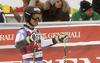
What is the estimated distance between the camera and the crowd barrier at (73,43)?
192 inches

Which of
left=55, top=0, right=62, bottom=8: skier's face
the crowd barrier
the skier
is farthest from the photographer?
left=55, top=0, right=62, bottom=8: skier's face

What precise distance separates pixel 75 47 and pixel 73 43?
0.29 feet

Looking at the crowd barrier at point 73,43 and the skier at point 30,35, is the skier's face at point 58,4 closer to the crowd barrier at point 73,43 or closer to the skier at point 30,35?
the crowd barrier at point 73,43

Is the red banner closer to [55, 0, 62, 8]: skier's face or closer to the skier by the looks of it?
[55, 0, 62, 8]: skier's face

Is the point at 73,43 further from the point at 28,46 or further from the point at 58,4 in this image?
the point at 28,46

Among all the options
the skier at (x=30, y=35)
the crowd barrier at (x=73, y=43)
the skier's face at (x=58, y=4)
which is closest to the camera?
the skier at (x=30, y=35)

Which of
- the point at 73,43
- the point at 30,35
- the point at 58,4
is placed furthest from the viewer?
the point at 58,4

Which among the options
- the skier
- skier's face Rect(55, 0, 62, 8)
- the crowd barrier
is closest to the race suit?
the skier

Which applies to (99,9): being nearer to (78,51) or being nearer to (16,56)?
(78,51)

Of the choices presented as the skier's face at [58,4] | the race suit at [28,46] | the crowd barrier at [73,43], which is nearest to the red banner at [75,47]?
the crowd barrier at [73,43]

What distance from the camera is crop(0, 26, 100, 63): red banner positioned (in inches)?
192

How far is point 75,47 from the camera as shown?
4988 millimetres

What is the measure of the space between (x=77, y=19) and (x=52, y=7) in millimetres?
562

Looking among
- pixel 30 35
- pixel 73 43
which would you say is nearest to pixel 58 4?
pixel 73 43
